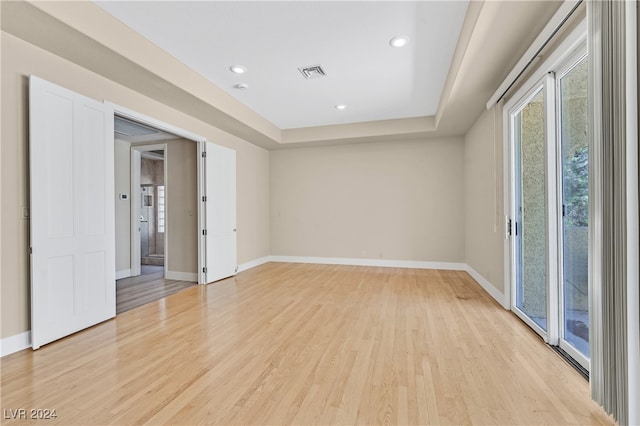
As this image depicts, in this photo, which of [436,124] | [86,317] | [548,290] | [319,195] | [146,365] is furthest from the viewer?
[319,195]

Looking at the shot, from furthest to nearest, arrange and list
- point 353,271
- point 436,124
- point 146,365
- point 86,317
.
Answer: point 353,271, point 436,124, point 86,317, point 146,365

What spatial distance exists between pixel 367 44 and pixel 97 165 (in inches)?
124

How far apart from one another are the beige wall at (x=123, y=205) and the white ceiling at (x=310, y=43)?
3.03 metres

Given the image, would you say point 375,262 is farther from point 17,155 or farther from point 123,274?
point 17,155

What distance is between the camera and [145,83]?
11.0 feet

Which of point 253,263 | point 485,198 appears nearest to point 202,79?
point 253,263

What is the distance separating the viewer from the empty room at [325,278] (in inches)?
65.9

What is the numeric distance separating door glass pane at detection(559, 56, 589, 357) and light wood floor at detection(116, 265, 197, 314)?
15.2 feet

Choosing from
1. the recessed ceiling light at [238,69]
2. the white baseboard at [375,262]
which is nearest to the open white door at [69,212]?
the recessed ceiling light at [238,69]

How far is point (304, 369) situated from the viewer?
7.23 ft

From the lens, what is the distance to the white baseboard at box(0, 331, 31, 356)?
2425 millimetres

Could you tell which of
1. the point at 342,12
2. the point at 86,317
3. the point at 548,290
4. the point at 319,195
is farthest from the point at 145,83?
the point at 548,290

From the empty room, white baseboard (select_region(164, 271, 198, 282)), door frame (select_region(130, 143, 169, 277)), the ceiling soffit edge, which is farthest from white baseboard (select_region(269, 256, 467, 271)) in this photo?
door frame (select_region(130, 143, 169, 277))

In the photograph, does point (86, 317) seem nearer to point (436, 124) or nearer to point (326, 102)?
point (326, 102)
